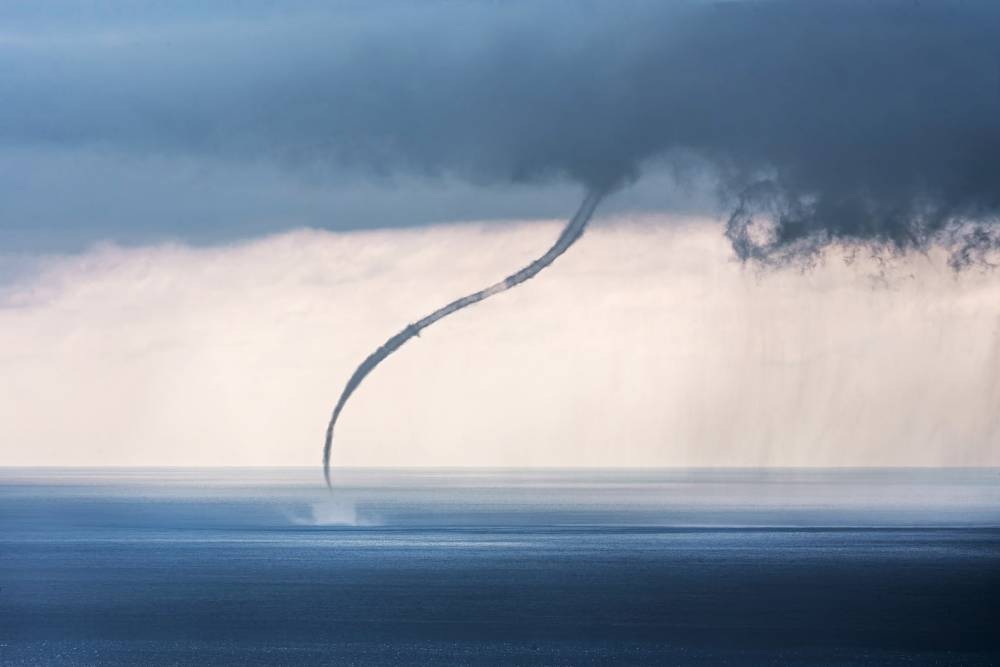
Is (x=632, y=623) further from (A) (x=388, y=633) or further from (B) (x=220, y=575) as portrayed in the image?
(B) (x=220, y=575)

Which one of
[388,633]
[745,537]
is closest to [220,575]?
[388,633]

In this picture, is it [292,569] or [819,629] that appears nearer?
[819,629]

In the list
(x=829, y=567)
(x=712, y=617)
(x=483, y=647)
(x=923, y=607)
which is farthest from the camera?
(x=829, y=567)

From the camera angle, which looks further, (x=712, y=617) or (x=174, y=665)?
(x=712, y=617)

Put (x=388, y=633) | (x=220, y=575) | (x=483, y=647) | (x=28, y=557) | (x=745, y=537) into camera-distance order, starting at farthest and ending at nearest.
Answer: (x=745, y=537) < (x=28, y=557) < (x=220, y=575) < (x=388, y=633) < (x=483, y=647)

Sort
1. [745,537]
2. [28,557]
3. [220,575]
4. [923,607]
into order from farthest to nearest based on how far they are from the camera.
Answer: [745,537] < [28,557] < [220,575] < [923,607]

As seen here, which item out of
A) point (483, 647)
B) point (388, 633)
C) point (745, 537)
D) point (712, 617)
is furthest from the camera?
point (745, 537)

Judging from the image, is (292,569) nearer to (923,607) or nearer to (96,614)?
(96,614)

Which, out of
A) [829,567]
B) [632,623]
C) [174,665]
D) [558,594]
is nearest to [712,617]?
[632,623]
